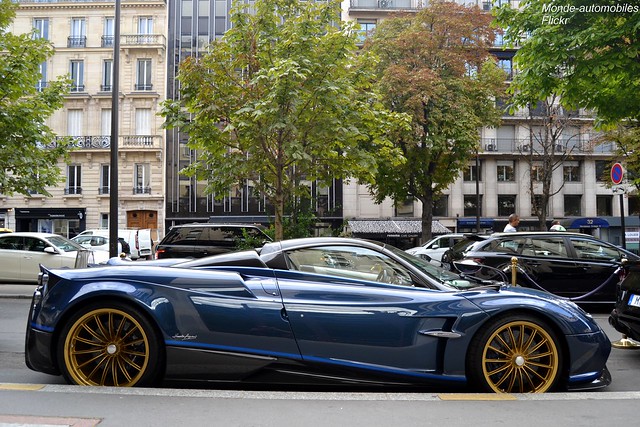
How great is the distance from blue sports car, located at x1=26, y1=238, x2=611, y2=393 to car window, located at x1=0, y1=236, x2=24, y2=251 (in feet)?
36.2

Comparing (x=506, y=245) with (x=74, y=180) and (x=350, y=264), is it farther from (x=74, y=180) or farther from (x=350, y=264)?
(x=74, y=180)

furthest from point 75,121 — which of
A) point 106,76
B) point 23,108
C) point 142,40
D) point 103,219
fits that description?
point 23,108

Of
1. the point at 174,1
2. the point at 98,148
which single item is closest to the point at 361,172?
the point at 98,148

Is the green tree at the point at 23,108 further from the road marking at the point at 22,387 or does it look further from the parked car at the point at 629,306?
the parked car at the point at 629,306

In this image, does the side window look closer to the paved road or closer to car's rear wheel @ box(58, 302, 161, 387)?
the paved road

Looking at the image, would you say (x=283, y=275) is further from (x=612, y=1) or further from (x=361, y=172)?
(x=361, y=172)

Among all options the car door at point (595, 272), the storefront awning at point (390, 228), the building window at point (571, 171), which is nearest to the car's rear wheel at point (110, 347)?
the car door at point (595, 272)

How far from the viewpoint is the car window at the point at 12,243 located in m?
13.7

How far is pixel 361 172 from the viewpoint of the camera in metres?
15.9

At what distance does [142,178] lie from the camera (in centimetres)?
3791

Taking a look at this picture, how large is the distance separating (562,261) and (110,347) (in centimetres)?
768

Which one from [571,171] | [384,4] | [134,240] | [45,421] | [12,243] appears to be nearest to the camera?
[45,421]

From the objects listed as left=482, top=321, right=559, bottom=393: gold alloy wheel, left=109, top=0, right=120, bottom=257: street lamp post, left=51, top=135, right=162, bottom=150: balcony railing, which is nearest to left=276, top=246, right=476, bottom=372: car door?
left=482, top=321, right=559, bottom=393: gold alloy wheel

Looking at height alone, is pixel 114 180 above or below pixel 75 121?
below
